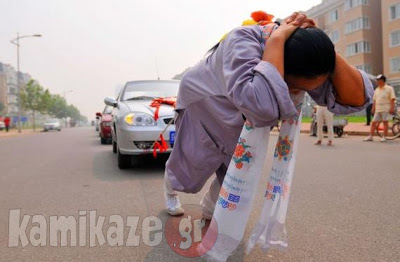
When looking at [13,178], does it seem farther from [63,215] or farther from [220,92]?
[220,92]

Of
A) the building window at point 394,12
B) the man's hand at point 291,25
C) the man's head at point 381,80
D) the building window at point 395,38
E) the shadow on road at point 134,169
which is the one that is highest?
the building window at point 394,12

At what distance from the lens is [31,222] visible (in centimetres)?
291

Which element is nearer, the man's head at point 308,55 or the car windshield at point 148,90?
the man's head at point 308,55

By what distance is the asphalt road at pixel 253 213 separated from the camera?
2178 millimetres

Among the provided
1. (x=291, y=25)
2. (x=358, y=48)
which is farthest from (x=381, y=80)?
(x=358, y=48)

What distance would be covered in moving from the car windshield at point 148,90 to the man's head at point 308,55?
4.55 metres

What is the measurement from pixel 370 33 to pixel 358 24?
1495mm

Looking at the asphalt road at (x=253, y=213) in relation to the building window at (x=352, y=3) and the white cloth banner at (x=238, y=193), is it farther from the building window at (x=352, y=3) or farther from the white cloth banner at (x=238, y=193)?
the building window at (x=352, y=3)

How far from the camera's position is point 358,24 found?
37500 millimetres

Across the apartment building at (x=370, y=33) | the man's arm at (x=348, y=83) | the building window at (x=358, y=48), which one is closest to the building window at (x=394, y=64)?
the apartment building at (x=370, y=33)

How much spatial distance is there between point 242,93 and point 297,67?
28cm

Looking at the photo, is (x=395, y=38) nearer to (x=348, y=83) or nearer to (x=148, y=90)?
(x=148, y=90)

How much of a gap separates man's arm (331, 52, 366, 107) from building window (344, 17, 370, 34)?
39.8 meters

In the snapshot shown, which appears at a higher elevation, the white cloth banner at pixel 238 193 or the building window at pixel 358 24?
the building window at pixel 358 24
